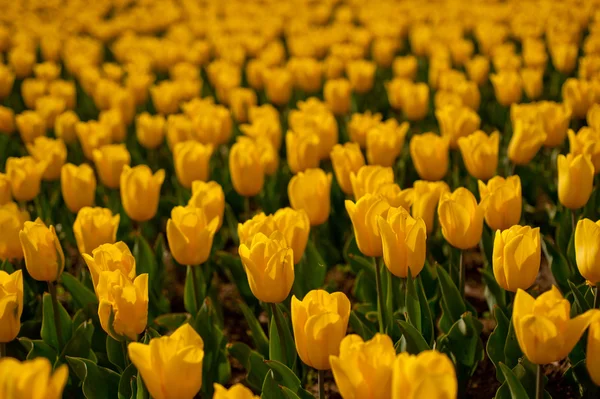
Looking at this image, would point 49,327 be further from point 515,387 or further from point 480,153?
point 480,153

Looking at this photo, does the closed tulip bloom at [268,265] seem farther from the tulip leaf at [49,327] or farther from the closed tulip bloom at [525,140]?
the closed tulip bloom at [525,140]

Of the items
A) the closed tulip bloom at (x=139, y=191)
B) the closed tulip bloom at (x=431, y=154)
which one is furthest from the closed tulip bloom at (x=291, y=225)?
the closed tulip bloom at (x=431, y=154)

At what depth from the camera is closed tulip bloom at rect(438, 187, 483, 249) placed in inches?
90.0

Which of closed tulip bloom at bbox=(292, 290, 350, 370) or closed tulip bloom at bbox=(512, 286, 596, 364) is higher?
closed tulip bloom at bbox=(512, 286, 596, 364)

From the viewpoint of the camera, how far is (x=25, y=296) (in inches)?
113

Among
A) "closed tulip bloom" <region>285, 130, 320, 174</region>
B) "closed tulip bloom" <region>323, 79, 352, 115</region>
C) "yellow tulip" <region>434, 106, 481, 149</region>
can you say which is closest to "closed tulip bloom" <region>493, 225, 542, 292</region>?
"closed tulip bloom" <region>285, 130, 320, 174</region>

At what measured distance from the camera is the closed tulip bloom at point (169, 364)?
1.67 metres

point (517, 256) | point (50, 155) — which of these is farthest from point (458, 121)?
point (50, 155)

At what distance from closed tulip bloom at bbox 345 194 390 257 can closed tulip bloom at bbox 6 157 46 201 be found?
1.46 meters

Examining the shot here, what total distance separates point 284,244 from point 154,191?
99cm

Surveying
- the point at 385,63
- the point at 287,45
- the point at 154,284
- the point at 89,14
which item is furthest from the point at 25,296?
the point at 89,14

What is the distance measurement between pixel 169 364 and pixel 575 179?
1.59 metres

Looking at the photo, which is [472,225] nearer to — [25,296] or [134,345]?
[134,345]

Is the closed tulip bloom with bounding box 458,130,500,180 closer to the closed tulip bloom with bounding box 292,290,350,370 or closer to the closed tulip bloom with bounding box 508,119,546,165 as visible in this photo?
the closed tulip bloom with bounding box 508,119,546,165
